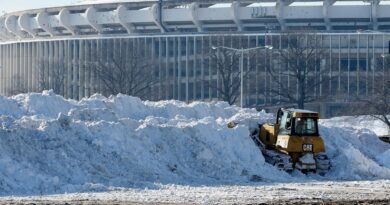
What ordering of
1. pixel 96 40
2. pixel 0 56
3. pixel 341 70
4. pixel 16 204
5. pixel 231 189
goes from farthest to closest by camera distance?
1. pixel 0 56
2. pixel 96 40
3. pixel 341 70
4. pixel 231 189
5. pixel 16 204

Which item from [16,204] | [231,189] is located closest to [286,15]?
[231,189]

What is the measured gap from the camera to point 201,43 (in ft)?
404

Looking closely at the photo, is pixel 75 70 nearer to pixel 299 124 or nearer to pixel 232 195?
pixel 299 124

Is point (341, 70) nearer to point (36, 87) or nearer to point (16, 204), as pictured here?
point (36, 87)

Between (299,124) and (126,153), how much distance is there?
10.3m

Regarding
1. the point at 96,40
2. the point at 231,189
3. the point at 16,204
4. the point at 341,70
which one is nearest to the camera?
the point at 16,204

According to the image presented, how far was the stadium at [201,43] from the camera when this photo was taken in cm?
11694

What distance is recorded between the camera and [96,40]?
130125 millimetres

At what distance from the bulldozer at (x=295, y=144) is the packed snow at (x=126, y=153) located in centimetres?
49

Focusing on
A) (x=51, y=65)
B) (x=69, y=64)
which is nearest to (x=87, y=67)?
(x=69, y=64)

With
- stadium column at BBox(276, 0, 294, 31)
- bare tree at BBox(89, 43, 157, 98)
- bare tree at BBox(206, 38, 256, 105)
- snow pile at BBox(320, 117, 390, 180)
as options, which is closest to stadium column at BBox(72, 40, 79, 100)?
bare tree at BBox(89, 43, 157, 98)

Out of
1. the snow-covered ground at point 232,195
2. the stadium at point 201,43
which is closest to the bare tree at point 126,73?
the stadium at point 201,43

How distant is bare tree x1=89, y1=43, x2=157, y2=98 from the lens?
108m

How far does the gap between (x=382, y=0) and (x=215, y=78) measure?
17.0m
